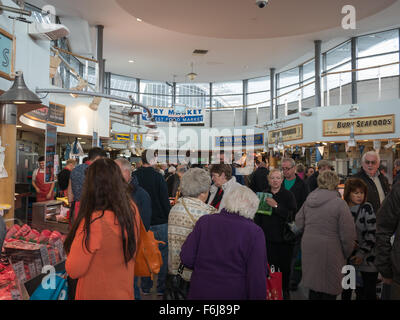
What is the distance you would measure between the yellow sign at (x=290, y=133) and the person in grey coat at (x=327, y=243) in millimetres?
9759

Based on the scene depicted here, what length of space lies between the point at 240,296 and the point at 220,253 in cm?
30

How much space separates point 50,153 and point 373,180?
5.67m

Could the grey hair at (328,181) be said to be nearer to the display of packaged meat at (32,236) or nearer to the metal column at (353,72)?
the display of packaged meat at (32,236)

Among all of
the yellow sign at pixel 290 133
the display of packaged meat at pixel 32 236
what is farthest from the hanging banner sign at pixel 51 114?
the yellow sign at pixel 290 133

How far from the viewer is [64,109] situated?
921 cm

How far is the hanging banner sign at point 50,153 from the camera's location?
6474mm

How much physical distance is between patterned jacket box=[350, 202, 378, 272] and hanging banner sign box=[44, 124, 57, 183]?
548 cm

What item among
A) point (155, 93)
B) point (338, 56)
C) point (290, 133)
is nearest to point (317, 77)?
point (290, 133)

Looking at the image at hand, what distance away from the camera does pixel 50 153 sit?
6609mm

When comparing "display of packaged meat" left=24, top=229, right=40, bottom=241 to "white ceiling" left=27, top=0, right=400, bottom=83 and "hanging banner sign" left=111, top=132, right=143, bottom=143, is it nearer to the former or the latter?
"white ceiling" left=27, top=0, right=400, bottom=83

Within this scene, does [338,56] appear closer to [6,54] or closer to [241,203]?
[6,54]

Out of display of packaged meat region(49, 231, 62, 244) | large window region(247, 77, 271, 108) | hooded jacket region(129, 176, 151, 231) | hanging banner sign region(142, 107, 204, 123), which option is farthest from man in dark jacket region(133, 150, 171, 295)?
large window region(247, 77, 271, 108)

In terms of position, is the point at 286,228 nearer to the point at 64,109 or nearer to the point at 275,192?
the point at 275,192
